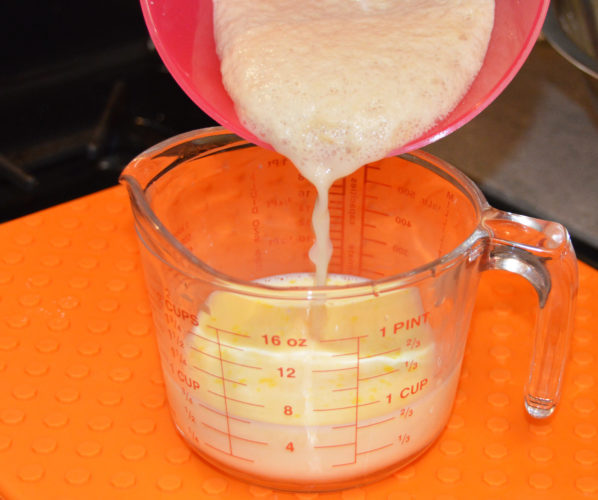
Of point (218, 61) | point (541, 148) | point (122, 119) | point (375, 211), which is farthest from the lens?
point (122, 119)

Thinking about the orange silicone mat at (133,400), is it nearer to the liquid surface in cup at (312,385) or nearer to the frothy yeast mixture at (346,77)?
the liquid surface in cup at (312,385)

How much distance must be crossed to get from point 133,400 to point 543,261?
0.41m

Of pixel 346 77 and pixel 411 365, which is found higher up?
pixel 346 77

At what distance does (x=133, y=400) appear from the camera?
0.81m

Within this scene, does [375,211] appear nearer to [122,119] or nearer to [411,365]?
[411,365]

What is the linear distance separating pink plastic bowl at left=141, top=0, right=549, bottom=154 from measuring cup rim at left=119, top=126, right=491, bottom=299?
0.21 feet

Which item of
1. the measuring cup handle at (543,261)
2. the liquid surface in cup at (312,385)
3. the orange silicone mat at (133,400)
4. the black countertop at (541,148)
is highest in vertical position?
the measuring cup handle at (543,261)

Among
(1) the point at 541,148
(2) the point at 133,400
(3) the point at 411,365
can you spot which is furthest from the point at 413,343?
(1) the point at 541,148

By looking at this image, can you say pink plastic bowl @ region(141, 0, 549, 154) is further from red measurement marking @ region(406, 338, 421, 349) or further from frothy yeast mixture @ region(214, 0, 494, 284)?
red measurement marking @ region(406, 338, 421, 349)

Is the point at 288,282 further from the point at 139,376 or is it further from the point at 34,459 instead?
the point at 34,459

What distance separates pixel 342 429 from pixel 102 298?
385mm

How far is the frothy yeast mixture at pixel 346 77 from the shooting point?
657 mm

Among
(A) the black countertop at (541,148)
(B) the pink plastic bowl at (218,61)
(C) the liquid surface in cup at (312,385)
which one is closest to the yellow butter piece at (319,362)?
(C) the liquid surface in cup at (312,385)

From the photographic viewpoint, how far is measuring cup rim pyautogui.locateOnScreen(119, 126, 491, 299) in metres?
0.58
